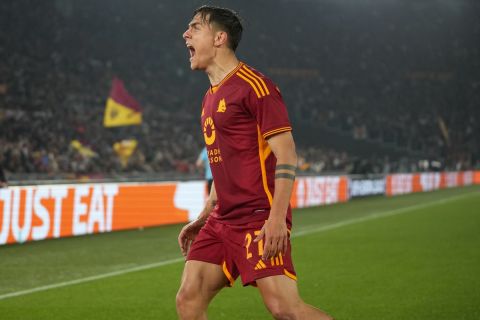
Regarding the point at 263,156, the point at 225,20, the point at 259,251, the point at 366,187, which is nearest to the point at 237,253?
the point at 259,251

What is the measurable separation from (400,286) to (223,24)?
5278 millimetres

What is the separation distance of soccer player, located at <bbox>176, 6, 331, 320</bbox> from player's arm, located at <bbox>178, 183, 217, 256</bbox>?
218 millimetres

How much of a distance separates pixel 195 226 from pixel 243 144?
0.88 meters

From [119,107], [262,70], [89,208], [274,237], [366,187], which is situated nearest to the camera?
[274,237]

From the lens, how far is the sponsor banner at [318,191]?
2502 centimetres

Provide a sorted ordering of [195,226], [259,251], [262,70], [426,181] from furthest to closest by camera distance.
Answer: [262,70]
[426,181]
[195,226]
[259,251]

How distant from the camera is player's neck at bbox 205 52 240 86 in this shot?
4258mm

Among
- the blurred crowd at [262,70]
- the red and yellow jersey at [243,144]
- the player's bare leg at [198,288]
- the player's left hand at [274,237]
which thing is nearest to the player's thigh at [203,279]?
the player's bare leg at [198,288]

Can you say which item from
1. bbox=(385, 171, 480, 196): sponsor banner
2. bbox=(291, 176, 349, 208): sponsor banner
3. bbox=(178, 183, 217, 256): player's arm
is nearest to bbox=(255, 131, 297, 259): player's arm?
bbox=(178, 183, 217, 256): player's arm

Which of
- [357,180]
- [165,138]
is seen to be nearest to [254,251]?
[357,180]

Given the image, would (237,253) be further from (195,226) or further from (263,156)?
(195,226)

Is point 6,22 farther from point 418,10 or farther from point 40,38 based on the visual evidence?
point 418,10

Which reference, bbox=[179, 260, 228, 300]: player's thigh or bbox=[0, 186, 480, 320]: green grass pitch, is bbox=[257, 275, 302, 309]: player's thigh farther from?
bbox=[0, 186, 480, 320]: green grass pitch

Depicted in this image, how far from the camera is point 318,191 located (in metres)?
27.2
